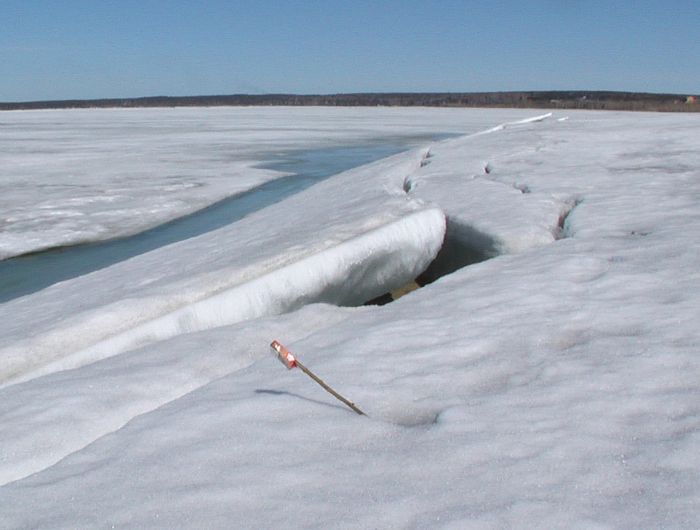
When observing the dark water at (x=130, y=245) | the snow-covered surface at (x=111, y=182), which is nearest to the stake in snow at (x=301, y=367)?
the dark water at (x=130, y=245)

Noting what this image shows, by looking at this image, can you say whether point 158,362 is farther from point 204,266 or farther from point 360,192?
point 360,192

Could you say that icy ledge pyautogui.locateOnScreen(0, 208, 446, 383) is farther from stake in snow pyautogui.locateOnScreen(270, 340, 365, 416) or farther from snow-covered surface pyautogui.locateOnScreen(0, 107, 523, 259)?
snow-covered surface pyautogui.locateOnScreen(0, 107, 523, 259)

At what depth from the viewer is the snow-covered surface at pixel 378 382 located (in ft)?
4.82

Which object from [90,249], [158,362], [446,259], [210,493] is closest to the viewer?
[210,493]

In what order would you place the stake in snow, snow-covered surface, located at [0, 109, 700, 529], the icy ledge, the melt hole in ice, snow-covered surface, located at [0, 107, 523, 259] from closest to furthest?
snow-covered surface, located at [0, 109, 700, 529] < the stake in snow < the icy ledge < the melt hole in ice < snow-covered surface, located at [0, 107, 523, 259]

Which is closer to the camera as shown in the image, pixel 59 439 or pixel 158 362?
pixel 59 439

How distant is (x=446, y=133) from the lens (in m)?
17.7

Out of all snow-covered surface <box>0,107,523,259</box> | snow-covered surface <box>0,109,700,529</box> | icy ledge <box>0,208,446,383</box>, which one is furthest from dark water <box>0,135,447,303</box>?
icy ledge <box>0,208,446,383</box>

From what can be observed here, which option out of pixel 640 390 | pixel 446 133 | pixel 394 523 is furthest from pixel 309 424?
pixel 446 133

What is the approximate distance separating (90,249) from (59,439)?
416 centimetres

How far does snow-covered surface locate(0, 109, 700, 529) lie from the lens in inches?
57.8

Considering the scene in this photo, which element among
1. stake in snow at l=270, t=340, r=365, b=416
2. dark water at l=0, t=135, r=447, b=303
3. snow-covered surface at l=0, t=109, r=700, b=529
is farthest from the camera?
dark water at l=0, t=135, r=447, b=303

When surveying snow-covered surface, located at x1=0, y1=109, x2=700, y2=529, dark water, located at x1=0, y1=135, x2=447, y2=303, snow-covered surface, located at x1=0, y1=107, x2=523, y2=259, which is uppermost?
snow-covered surface, located at x1=0, y1=109, x2=700, y2=529

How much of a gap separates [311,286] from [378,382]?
1236 millimetres
